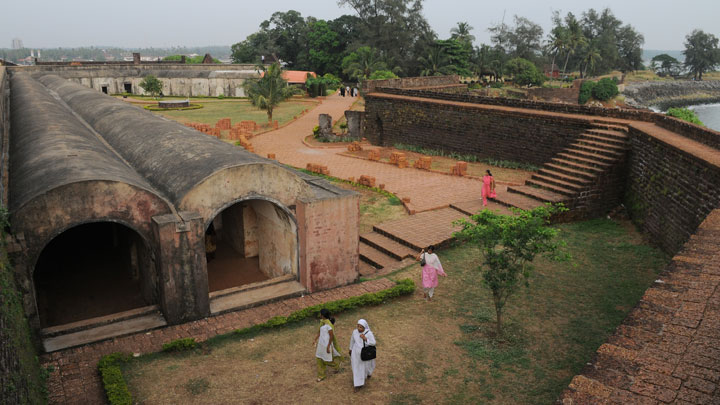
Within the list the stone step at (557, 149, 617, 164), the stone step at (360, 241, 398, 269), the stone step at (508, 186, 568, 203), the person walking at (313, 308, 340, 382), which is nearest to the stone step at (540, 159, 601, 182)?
the stone step at (557, 149, 617, 164)

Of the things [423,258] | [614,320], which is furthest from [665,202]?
[423,258]

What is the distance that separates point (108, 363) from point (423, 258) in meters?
5.14

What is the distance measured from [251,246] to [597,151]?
10.1 meters

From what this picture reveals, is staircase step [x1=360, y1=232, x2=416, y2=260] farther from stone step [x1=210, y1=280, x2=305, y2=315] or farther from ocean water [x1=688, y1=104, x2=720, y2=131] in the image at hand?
ocean water [x1=688, y1=104, x2=720, y2=131]

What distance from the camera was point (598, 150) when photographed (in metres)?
15.0

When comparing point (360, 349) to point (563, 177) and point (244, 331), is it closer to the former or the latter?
Result: point (244, 331)

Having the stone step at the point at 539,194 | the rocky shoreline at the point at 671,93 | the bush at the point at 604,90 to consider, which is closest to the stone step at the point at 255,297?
the stone step at the point at 539,194

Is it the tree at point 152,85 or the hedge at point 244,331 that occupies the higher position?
the tree at point 152,85

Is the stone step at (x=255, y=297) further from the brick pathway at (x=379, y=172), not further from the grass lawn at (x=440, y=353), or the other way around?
the brick pathway at (x=379, y=172)

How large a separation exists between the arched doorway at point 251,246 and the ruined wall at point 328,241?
31cm

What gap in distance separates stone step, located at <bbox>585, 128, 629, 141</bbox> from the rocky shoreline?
49.6 metres

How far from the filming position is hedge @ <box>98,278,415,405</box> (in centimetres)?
657

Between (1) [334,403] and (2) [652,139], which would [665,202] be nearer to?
(2) [652,139]

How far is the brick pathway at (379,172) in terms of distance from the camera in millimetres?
15656
